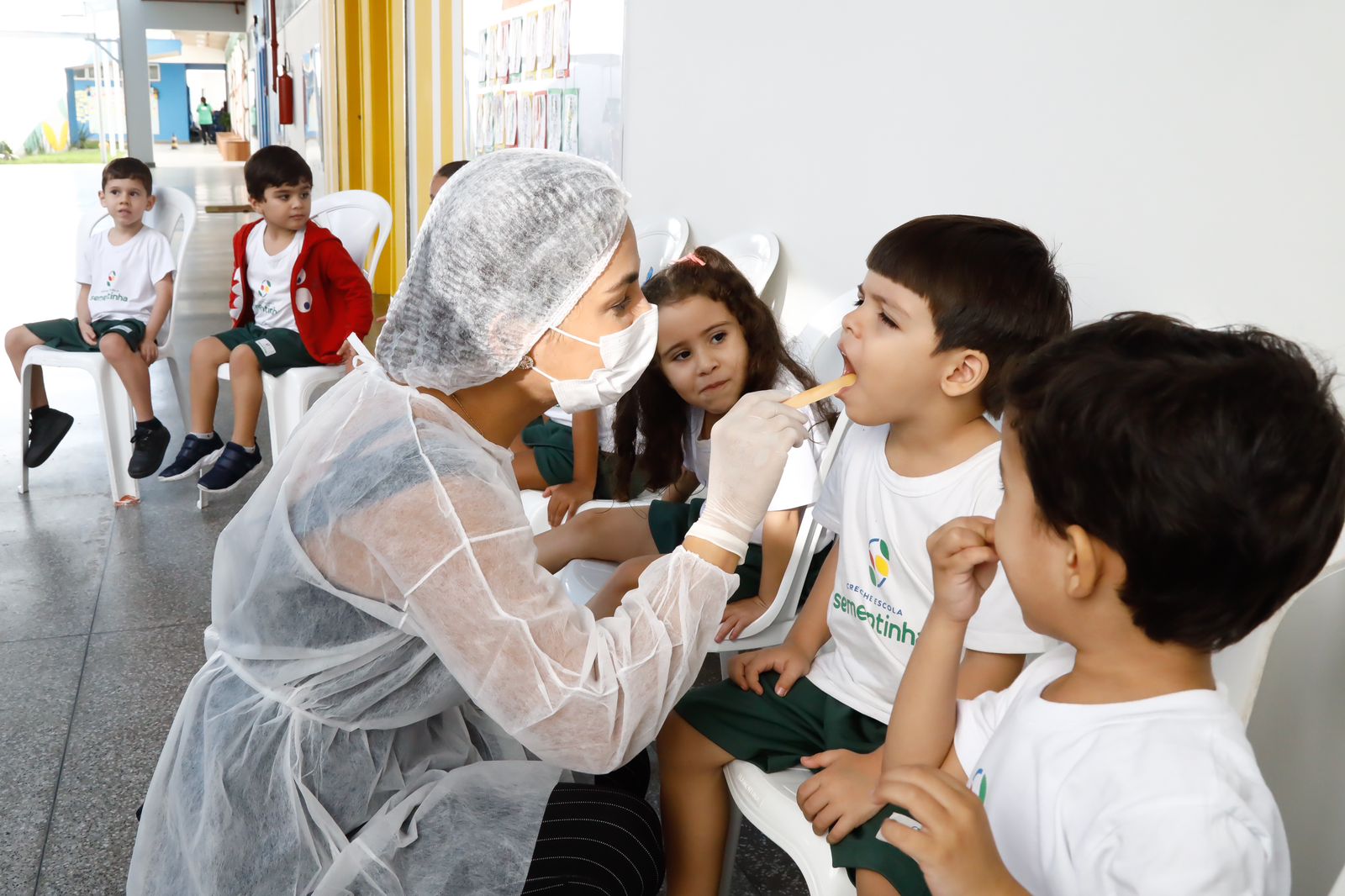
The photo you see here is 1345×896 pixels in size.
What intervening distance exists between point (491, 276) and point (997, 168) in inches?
40.8

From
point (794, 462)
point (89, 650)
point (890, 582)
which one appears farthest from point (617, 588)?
point (89, 650)

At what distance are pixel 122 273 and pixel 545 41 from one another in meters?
1.84

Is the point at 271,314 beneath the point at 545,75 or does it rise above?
beneath

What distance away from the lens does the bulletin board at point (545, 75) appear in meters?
3.60

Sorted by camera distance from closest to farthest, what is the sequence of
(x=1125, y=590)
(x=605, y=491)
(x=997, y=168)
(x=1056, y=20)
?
1. (x=1125, y=590)
2. (x=1056, y=20)
3. (x=997, y=168)
4. (x=605, y=491)

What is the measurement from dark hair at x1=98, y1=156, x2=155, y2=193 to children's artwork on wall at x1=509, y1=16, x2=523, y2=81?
1.53 meters

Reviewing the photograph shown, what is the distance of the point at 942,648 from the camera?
104cm

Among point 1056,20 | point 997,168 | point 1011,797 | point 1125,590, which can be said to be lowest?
point 1011,797

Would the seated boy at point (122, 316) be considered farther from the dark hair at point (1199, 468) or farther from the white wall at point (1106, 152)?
the dark hair at point (1199, 468)

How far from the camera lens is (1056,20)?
170 centimetres

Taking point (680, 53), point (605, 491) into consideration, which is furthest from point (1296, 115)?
point (680, 53)

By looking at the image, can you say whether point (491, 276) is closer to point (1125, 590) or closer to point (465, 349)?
point (465, 349)

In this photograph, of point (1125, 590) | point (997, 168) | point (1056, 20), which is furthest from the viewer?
point (997, 168)

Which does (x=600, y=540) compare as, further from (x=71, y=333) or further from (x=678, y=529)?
(x=71, y=333)
